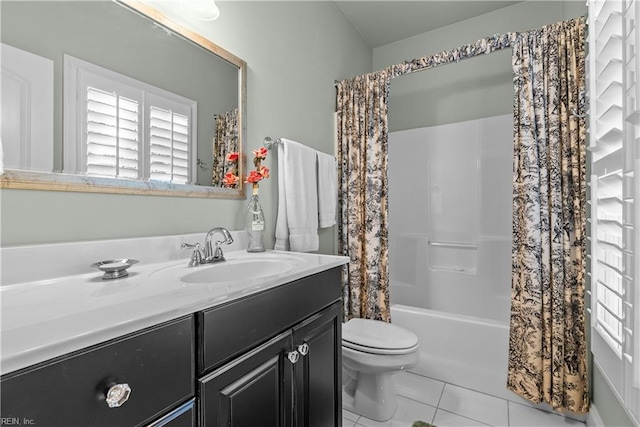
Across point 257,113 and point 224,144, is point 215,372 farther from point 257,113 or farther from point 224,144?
point 257,113

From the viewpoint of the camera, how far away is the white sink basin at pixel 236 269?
3.21ft

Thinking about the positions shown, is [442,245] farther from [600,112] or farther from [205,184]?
[205,184]

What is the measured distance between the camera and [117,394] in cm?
51

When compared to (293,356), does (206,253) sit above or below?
above

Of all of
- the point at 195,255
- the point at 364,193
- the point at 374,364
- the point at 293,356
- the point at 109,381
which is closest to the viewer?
the point at 109,381

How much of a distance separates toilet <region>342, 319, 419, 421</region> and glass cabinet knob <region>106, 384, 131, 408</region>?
123 cm

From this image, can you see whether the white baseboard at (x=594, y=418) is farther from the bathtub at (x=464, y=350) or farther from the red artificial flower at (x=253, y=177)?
the red artificial flower at (x=253, y=177)

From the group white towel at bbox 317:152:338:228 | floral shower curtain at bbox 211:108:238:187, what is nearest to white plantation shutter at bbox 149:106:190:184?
floral shower curtain at bbox 211:108:238:187

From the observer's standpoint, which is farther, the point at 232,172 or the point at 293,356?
the point at 232,172

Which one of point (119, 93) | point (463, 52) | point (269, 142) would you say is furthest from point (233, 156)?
point (463, 52)

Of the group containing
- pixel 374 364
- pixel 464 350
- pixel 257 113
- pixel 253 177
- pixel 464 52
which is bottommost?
pixel 464 350

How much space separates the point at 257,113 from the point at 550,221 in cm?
161

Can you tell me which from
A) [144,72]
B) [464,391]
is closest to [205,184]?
[144,72]

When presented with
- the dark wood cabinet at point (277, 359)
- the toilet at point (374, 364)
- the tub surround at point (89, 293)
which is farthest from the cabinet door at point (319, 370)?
the toilet at point (374, 364)
